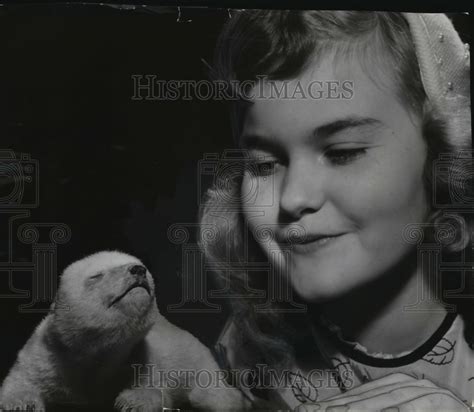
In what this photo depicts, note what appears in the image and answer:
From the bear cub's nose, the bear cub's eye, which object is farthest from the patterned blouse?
the bear cub's eye

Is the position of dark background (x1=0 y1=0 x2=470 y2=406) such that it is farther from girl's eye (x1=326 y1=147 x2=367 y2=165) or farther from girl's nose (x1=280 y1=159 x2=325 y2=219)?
girl's eye (x1=326 y1=147 x2=367 y2=165)

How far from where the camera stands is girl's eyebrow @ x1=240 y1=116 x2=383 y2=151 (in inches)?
107

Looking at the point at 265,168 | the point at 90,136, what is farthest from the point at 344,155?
the point at 90,136

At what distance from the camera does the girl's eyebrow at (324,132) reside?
8.91ft

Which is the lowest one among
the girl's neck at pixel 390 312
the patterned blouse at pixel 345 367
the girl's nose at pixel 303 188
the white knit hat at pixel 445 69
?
the patterned blouse at pixel 345 367

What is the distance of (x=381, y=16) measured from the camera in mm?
2766

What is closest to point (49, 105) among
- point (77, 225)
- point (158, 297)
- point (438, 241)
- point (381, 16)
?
point (77, 225)

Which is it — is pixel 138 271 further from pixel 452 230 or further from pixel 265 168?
pixel 452 230

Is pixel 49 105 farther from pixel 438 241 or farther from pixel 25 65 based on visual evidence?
pixel 438 241

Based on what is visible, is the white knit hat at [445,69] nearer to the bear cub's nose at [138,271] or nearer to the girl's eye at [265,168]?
the girl's eye at [265,168]

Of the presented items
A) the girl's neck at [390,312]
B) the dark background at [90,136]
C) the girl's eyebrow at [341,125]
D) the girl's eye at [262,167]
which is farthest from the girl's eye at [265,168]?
the girl's neck at [390,312]

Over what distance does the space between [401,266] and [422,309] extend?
0.57ft

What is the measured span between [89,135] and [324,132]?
31.8 inches

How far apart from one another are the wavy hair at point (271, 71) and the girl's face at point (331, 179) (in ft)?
0.16
